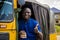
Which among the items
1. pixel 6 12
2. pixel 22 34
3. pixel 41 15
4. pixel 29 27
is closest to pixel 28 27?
pixel 29 27

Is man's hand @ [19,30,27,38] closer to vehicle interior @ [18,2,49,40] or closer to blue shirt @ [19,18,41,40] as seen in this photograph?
blue shirt @ [19,18,41,40]

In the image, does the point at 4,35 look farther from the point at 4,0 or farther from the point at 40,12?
the point at 40,12

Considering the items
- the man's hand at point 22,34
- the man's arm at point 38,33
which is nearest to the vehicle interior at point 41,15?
the man's arm at point 38,33

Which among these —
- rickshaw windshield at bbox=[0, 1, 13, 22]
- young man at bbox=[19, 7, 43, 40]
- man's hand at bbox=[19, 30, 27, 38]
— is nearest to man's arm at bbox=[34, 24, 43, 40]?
young man at bbox=[19, 7, 43, 40]

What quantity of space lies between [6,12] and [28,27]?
1.76 feet

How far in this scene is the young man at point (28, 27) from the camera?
4258 mm

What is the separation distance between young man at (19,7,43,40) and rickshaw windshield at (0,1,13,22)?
0.98 ft

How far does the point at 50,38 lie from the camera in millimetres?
4520

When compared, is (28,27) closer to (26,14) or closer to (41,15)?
(26,14)

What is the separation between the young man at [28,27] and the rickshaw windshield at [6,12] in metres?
0.30

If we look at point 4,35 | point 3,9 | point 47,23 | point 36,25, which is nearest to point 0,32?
point 4,35

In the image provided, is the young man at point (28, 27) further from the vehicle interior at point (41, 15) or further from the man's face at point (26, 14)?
the vehicle interior at point (41, 15)

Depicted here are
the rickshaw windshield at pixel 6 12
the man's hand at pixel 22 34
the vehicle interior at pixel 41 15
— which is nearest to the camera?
the rickshaw windshield at pixel 6 12

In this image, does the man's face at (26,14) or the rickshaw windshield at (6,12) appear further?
the man's face at (26,14)
